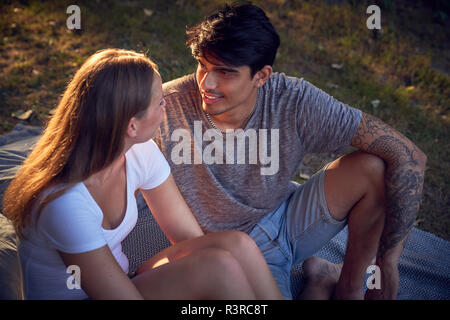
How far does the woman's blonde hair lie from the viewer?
147 cm

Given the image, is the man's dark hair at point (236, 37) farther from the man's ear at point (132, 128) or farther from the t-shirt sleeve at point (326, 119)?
the man's ear at point (132, 128)

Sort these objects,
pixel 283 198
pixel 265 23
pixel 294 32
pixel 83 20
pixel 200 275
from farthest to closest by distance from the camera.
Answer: pixel 294 32 → pixel 83 20 → pixel 283 198 → pixel 265 23 → pixel 200 275

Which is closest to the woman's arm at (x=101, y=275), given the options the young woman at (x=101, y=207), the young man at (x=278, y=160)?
the young woman at (x=101, y=207)

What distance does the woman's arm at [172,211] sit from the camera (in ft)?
6.31

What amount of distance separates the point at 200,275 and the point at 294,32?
420 cm

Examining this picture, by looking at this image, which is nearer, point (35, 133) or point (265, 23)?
point (265, 23)

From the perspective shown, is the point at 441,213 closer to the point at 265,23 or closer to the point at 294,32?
the point at 265,23

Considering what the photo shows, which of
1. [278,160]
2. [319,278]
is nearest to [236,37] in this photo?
[278,160]

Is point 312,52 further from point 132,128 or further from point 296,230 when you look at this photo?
point 132,128

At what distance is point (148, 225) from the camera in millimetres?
2621

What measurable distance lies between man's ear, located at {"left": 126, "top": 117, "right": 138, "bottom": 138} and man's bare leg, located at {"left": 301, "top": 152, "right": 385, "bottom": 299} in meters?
1.15

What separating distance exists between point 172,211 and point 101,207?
408 millimetres

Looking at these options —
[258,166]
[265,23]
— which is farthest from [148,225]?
[265,23]

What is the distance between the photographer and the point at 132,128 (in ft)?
5.23
